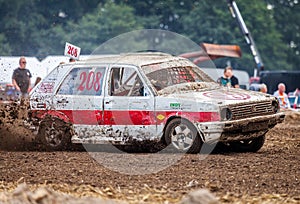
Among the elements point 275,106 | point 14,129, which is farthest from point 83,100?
point 275,106

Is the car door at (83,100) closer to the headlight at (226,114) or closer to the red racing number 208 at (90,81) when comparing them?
the red racing number 208 at (90,81)

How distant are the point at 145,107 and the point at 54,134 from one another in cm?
178

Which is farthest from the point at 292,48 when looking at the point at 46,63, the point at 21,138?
the point at 21,138

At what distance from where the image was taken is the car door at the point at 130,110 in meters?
11.3

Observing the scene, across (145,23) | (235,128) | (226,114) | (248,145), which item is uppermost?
(145,23)

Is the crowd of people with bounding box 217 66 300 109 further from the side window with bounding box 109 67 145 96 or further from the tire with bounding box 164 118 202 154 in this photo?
the tire with bounding box 164 118 202 154

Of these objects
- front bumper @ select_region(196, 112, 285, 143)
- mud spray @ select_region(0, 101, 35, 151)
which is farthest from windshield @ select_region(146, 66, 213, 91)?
mud spray @ select_region(0, 101, 35, 151)

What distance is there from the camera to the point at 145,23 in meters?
42.2

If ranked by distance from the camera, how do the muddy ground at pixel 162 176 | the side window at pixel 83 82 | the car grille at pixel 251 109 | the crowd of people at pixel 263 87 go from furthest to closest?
the crowd of people at pixel 263 87, the side window at pixel 83 82, the car grille at pixel 251 109, the muddy ground at pixel 162 176

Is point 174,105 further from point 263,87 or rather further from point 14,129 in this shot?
point 263,87

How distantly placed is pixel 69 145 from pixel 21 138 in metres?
1.20

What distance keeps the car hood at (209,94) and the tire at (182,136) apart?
1.25ft

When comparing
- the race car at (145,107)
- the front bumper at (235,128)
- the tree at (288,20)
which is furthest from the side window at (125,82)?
the tree at (288,20)

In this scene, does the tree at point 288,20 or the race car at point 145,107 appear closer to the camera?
the race car at point 145,107
